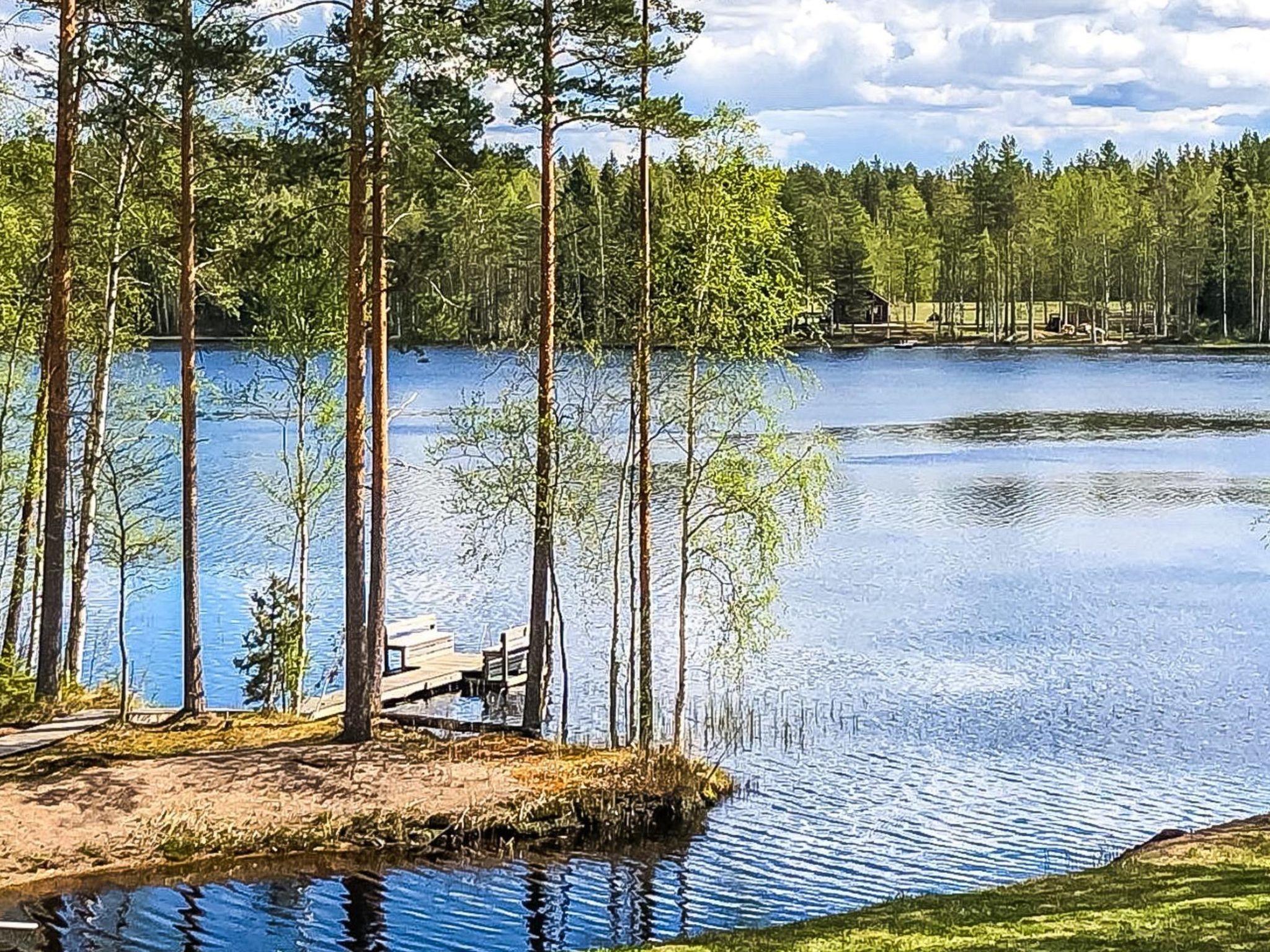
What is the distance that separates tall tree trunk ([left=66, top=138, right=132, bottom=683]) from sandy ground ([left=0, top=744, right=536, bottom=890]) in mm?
5221

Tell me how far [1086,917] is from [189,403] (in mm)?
12721

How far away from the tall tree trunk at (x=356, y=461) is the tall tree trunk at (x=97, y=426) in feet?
11.8

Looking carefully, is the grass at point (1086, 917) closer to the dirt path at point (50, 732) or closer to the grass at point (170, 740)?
the grass at point (170, 740)

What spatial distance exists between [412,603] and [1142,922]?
71.3ft

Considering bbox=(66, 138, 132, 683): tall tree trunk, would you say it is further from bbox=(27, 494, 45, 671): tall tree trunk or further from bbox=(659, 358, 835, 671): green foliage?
bbox=(659, 358, 835, 671): green foliage

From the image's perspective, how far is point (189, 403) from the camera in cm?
1936

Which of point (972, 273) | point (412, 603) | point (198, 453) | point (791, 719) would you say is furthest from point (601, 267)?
point (972, 273)

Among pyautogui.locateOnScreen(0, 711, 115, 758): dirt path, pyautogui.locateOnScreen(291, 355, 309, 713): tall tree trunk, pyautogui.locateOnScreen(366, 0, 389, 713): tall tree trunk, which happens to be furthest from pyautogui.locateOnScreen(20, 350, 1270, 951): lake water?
pyautogui.locateOnScreen(0, 711, 115, 758): dirt path

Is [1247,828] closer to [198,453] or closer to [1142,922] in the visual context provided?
[1142,922]

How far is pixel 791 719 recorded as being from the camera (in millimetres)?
23156

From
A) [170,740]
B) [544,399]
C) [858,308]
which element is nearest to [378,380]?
[544,399]

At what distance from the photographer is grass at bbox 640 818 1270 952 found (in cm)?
1057

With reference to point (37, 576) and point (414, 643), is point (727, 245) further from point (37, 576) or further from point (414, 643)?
point (37, 576)

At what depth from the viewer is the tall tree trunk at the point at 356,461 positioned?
18328mm
